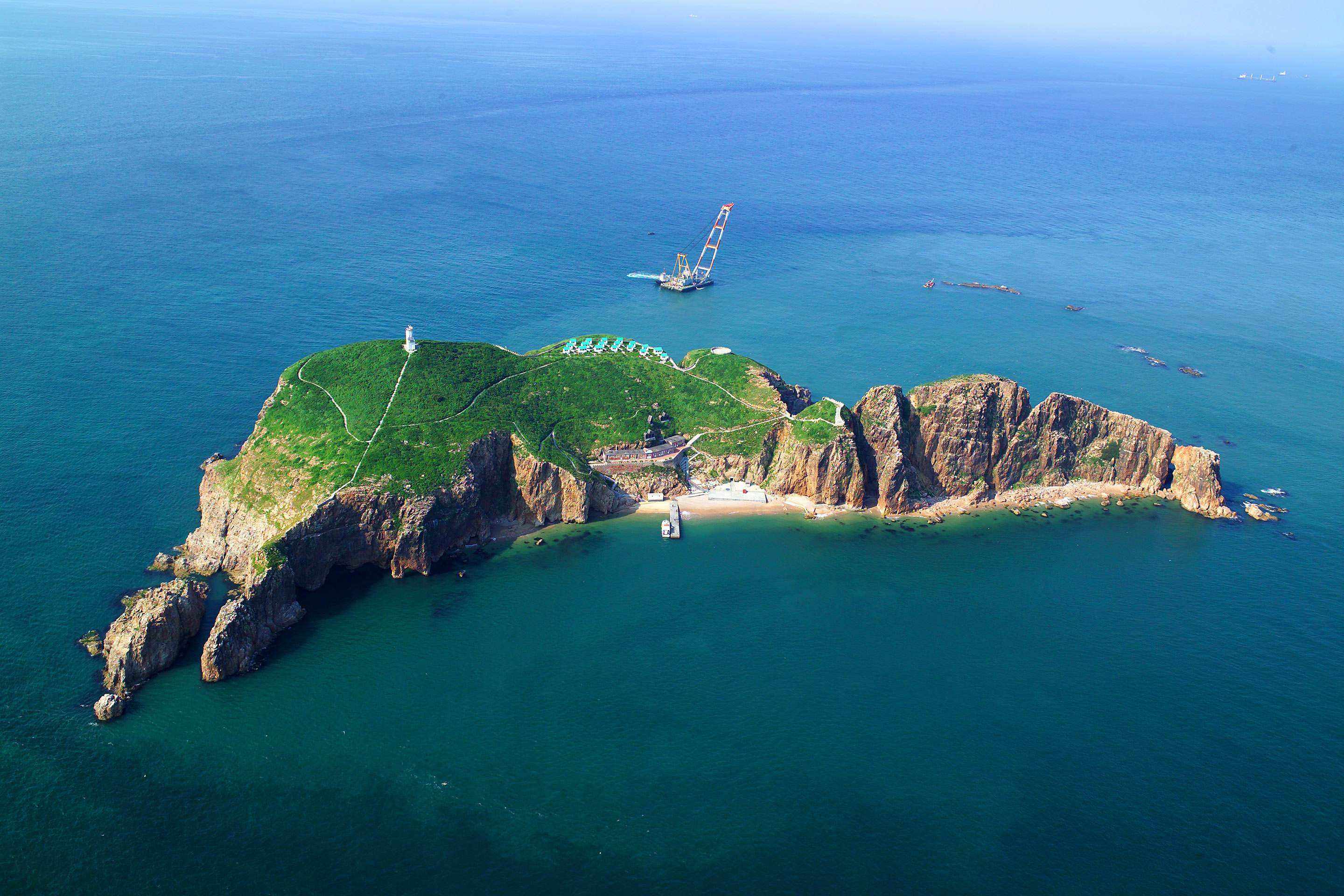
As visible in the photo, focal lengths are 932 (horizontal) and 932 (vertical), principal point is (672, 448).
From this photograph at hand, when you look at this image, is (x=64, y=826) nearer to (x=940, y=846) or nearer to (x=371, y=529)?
(x=371, y=529)

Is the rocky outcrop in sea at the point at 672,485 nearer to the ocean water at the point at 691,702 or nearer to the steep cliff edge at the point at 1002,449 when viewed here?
the steep cliff edge at the point at 1002,449

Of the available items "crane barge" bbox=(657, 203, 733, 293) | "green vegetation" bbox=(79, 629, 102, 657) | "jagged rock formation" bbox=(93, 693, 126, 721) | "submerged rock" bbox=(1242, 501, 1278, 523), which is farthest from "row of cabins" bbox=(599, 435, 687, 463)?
"crane barge" bbox=(657, 203, 733, 293)

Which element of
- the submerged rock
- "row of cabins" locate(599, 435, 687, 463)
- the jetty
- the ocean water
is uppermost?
"row of cabins" locate(599, 435, 687, 463)

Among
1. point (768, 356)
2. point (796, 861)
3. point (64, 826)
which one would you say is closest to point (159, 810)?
point (64, 826)

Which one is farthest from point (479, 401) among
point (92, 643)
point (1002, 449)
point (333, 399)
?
point (1002, 449)

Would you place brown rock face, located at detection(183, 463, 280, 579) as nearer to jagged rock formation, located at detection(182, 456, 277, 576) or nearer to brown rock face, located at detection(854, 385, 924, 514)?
jagged rock formation, located at detection(182, 456, 277, 576)

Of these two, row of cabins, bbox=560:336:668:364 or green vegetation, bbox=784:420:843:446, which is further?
row of cabins, bbox=560:336:668:364

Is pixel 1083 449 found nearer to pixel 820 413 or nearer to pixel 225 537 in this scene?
pixel 820 413
